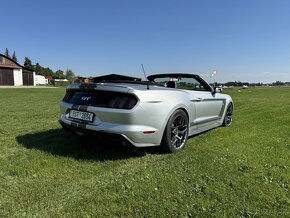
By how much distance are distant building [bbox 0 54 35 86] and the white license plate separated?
170 feet

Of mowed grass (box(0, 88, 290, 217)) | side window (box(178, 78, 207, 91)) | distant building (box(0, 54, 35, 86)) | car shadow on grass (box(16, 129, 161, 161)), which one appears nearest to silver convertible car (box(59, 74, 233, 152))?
car shadow on grass (box(16, 129, 161, 161))

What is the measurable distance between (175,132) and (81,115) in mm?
1546

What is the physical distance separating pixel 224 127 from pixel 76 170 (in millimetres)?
4371

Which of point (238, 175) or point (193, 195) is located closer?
point (193, 195)

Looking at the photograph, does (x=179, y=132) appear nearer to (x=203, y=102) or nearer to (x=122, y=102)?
(x=203, y=102)

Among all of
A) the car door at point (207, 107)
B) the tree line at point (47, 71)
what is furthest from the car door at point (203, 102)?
the tree line at point (47, 71)

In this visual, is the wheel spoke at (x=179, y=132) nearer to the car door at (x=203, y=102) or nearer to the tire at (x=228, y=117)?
the car door at (x=203, y=102)

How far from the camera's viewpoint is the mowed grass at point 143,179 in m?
2.69

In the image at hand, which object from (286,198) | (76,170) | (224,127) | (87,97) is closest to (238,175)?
(286,198)

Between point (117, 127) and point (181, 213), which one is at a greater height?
point (117, 127)

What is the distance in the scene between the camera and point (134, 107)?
393 cm

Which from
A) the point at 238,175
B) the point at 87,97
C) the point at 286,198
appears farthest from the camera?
the point at 87,97

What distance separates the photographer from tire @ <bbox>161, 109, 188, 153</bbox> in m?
4.40

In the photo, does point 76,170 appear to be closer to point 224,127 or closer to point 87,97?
point 87,97
